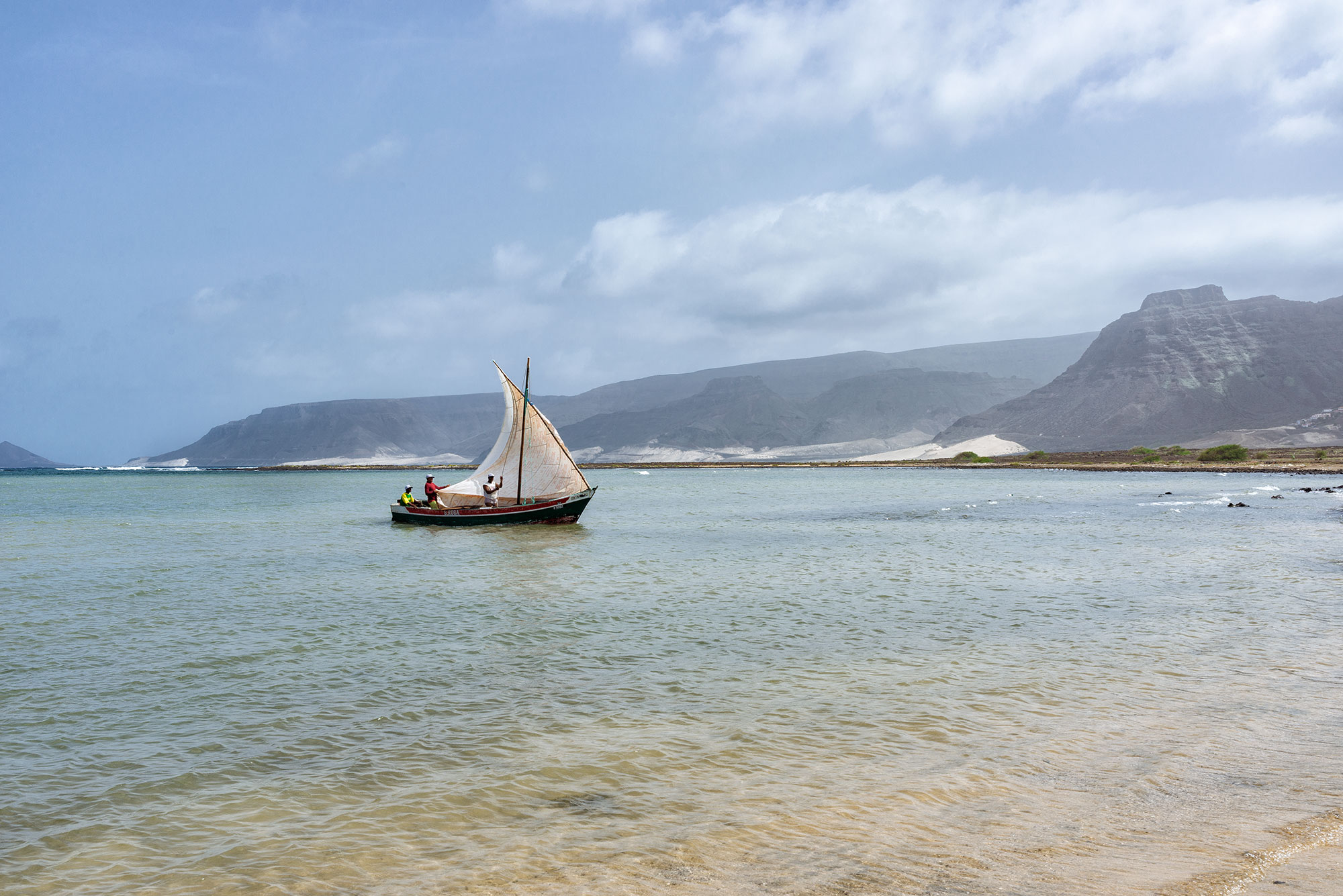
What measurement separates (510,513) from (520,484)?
74.2 inches

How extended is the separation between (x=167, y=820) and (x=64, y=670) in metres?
7.90

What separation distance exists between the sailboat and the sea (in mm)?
16946

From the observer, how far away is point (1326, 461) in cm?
10188

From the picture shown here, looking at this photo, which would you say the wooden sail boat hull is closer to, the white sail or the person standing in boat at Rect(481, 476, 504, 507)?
the person standing in boat at Rect(481, 476, 504, 507)

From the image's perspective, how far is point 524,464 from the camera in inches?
1676

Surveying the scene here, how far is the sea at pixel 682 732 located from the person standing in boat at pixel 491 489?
1740 centimetres

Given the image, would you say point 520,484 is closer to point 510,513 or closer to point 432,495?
point 510,513

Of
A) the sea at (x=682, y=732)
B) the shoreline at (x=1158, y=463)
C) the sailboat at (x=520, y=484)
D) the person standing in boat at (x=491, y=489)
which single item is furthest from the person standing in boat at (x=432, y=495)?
the shoreline at (x=1158, y=463)

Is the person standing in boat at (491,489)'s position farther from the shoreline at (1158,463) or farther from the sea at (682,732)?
the shoreline at (1158,463)

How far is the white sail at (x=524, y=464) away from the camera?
41.7m

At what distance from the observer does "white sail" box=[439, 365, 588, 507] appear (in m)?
41.7

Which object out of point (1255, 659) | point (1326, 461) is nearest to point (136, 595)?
point (1255, 659)

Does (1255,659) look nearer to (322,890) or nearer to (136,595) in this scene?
(322,890)

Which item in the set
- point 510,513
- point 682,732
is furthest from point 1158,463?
point 682,732
